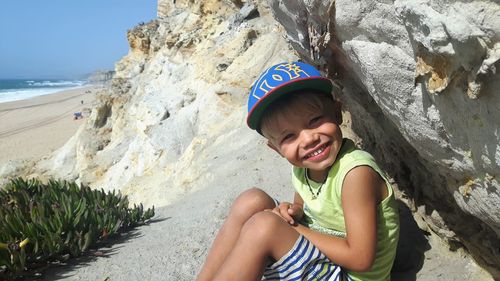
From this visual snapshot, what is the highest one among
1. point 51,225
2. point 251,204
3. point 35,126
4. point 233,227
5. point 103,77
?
point 251,204

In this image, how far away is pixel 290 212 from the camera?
2424mm

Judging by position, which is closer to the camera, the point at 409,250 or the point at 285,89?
the point at 285,89

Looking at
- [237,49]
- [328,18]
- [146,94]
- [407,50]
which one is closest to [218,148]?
[237,49]

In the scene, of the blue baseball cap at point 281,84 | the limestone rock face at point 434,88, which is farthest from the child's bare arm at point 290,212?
the limestone rock face at point 434,88

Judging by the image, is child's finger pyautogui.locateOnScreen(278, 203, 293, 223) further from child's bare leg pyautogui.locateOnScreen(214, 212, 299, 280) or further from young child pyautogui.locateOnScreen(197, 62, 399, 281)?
child's bare leg pyautogui.locateOnScreen(214, 212, 299, 280)

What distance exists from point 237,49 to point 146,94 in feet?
14.3

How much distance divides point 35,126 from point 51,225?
96.3 ft

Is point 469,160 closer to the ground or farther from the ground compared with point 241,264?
Answer: farther from the ground

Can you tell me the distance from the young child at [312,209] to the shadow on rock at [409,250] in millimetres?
556

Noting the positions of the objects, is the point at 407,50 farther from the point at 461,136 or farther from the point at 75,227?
the point at 75,227

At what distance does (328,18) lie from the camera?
2.50 m

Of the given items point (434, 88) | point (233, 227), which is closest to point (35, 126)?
point (233, 227)

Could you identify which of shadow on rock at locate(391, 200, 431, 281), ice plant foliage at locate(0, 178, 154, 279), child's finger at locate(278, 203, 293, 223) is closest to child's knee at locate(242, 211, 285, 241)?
child's finger at locate(278, 203, 293, 223)

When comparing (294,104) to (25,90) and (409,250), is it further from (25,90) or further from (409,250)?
(25,90)
